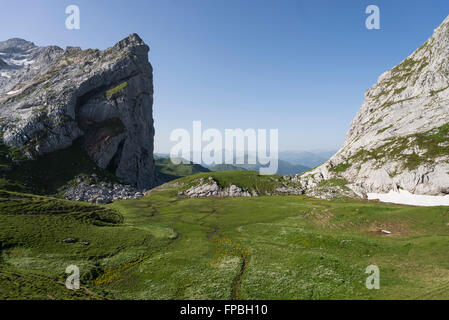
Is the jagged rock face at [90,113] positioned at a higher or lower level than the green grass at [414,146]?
higher

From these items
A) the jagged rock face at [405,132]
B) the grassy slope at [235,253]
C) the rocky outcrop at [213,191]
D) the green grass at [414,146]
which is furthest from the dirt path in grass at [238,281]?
the green grass at [414,146]

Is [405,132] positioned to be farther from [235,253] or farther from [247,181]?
[235,253]

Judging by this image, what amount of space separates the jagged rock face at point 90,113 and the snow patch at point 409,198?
170 m

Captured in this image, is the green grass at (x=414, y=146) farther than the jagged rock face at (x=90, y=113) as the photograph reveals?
No

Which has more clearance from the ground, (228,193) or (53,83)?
(53,83)

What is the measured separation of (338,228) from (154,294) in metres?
52.5

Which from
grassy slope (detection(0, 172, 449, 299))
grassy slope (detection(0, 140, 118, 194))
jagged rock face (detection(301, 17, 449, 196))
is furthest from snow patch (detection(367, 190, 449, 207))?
grassy slope (detection(0, 140, 118, 194))

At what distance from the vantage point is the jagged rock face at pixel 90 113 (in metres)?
137

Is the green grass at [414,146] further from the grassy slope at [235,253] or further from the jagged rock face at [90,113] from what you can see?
the jagged rock face at [90,113]

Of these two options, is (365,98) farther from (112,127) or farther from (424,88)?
(112,127)

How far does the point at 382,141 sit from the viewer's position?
119m

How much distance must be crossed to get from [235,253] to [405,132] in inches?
4871
